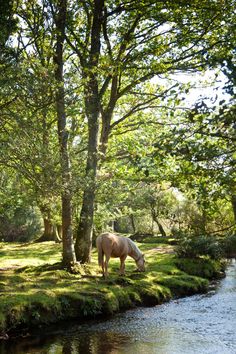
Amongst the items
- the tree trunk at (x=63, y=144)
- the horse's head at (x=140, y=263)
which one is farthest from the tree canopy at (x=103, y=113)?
the horse's head at (x=140, y=263)

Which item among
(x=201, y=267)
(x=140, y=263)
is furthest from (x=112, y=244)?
(x=201, y=267)

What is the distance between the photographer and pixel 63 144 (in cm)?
1678

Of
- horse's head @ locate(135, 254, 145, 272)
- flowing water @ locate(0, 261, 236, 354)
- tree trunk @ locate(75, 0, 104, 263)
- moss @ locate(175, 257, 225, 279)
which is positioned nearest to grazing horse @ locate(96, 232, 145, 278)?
horse's head @ locate(135, 254, 145, 272)

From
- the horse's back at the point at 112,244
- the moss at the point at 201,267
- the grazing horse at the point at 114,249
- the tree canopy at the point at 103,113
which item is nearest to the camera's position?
the tree canopy at the point at 103,113

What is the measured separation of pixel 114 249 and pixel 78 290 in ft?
13.4

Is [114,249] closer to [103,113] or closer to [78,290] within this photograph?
[78,290]

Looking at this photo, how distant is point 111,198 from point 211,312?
32.1ft

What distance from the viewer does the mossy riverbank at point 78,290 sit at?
12211 mm

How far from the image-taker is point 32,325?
12.0 meters

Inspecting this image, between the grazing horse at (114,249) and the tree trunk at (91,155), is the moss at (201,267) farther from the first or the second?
the tree trunk at (91,155)

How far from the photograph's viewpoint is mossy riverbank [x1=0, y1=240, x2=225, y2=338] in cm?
1221

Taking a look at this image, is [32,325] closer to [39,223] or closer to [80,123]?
[80,123]

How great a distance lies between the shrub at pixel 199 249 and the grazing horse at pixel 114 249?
201 inches

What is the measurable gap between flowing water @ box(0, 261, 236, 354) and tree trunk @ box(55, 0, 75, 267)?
15.4 feet
